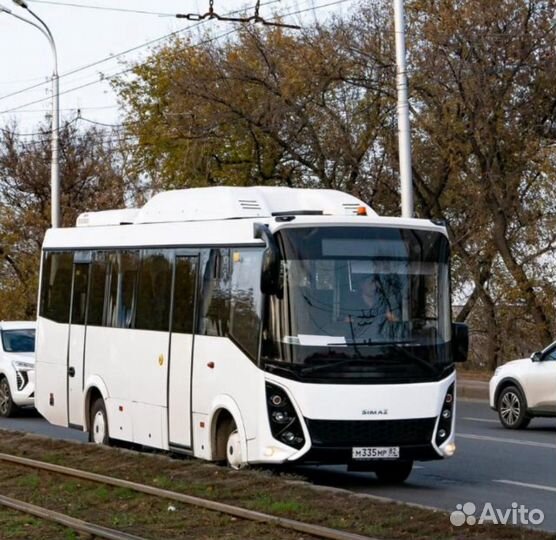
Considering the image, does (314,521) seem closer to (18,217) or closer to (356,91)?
(356,91)

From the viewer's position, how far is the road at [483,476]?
Answer: 13.1 m

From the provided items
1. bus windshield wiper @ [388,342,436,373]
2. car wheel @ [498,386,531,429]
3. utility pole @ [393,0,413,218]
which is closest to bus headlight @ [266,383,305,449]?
bus windshield wiper @ [388,342,436,373]

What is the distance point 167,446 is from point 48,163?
38.2 m

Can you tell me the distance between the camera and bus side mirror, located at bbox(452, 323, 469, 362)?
1414 cm

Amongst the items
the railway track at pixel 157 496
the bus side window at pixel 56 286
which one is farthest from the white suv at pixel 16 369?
the railway track at pixel 157 496

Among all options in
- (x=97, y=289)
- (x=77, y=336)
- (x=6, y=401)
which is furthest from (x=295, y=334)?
(x=6, y=401)

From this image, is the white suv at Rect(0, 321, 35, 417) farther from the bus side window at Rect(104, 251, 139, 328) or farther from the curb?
the curb

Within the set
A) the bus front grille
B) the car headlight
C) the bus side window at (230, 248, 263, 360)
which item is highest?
the bus side window at (230, 248, 263, 360)

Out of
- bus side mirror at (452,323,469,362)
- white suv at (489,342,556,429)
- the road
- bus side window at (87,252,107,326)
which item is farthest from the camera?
white suv at (489,342,556,429)

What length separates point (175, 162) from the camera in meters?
44.2

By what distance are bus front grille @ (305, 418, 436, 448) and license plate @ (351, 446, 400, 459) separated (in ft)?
0.12

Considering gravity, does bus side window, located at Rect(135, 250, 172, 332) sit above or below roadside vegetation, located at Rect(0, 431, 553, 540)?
above

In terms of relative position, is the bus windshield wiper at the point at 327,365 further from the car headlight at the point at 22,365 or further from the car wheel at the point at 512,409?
the car headlight at the point at 22,365

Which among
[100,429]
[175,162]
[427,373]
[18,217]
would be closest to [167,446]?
[100,429]
